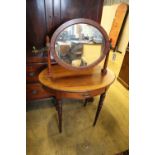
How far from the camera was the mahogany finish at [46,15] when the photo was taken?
1459 millimetres

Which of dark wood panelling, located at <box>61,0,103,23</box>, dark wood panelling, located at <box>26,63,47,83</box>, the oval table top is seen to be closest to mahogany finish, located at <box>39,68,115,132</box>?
the oval table top

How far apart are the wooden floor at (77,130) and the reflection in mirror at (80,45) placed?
2.56 feet

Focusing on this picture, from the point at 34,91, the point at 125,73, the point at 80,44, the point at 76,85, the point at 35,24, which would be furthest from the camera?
the point at 125,73

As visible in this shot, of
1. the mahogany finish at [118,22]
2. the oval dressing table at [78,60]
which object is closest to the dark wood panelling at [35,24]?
the oval dressing table at [78,60]

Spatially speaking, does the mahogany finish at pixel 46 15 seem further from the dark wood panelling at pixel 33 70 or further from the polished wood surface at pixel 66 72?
the polished wood surface at pixel 66 72

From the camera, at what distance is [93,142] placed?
59.6 inches

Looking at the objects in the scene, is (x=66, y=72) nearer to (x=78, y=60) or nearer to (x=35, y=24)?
(x=78, y=60)

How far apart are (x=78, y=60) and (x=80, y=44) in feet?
0.53

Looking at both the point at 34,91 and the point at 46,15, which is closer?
the point at 46,15

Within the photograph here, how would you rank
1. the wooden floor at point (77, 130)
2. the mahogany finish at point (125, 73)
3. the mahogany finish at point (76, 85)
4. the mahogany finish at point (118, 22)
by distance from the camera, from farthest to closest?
the mahogany finish at point (118, 22) → the mahogany finish at point (125, 73) → the wooden floor at point (77, 130) → the mahogany finish at point (76, 85)

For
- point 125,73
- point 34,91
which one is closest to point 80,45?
point 34,91

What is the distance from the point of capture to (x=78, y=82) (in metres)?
1.31
